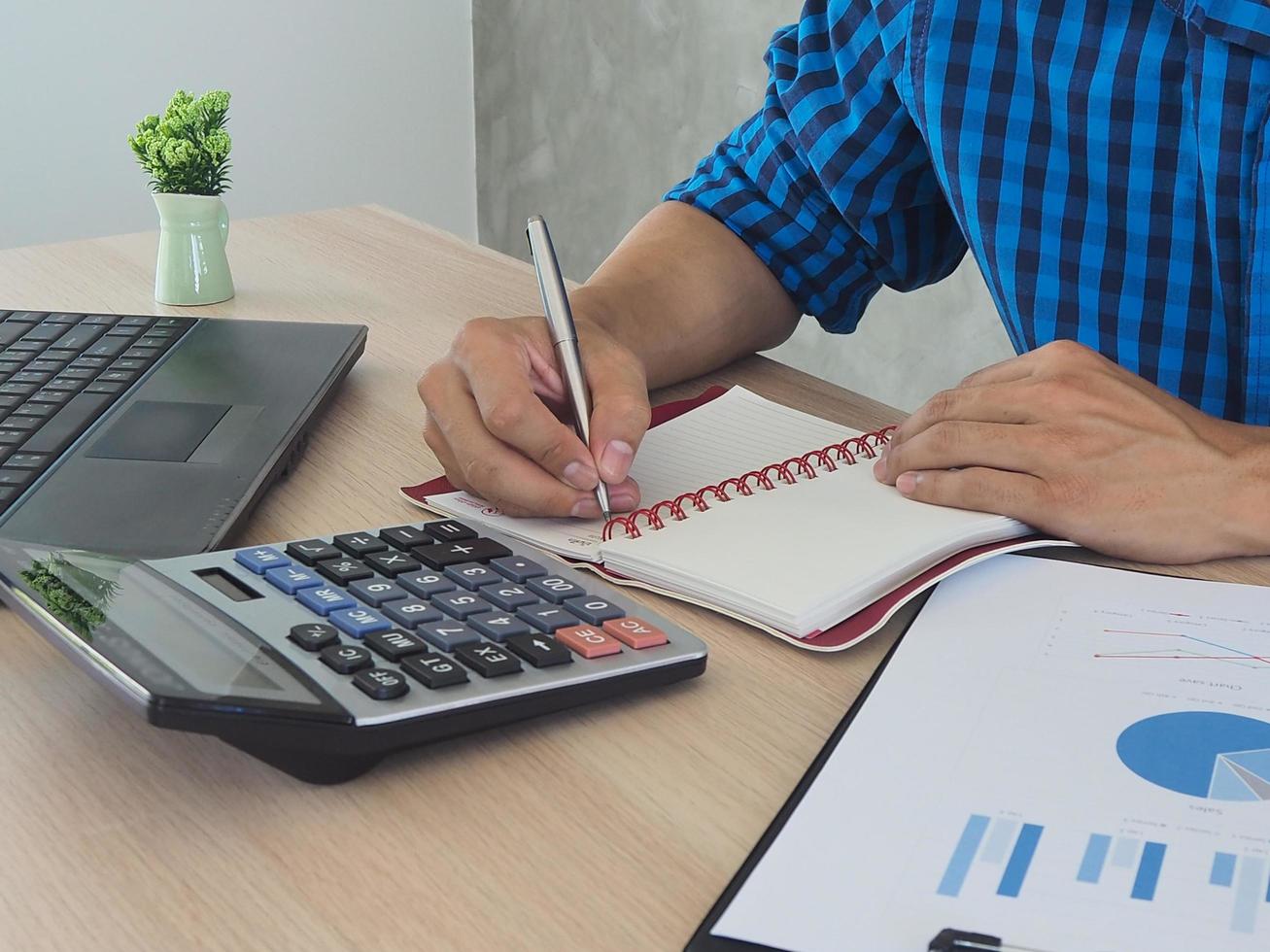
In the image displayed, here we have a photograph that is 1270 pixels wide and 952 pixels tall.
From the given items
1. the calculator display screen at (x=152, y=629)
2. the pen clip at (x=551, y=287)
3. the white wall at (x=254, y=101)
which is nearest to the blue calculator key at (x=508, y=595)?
the calculator display screen at (x=152, y=629)

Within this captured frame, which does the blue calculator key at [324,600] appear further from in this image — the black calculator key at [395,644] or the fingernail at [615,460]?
the fingernail at [615,460]

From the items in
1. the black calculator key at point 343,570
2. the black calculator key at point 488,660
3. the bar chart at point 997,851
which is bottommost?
the bar chart at point 997,851

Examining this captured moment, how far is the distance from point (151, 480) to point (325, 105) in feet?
9.01

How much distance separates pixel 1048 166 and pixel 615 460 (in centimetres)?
42

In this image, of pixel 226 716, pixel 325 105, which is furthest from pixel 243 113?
pixel 226 716

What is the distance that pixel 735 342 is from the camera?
37.7 inches

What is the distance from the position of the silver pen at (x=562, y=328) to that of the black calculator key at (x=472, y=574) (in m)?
0.14

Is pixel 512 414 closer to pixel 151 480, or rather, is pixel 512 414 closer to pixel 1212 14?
pixel 151 480

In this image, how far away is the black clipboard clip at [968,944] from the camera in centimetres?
36

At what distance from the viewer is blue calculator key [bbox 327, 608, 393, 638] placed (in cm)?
49

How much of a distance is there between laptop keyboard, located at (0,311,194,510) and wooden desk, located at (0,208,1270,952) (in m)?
0.15

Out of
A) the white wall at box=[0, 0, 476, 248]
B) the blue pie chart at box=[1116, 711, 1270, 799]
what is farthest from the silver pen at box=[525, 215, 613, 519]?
the white wall at box=[0, 0, 476, 248]

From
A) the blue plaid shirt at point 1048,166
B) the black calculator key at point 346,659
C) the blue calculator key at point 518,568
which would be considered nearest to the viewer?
the black calculator key at point 346,659

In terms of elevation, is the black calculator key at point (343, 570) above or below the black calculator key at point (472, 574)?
above
